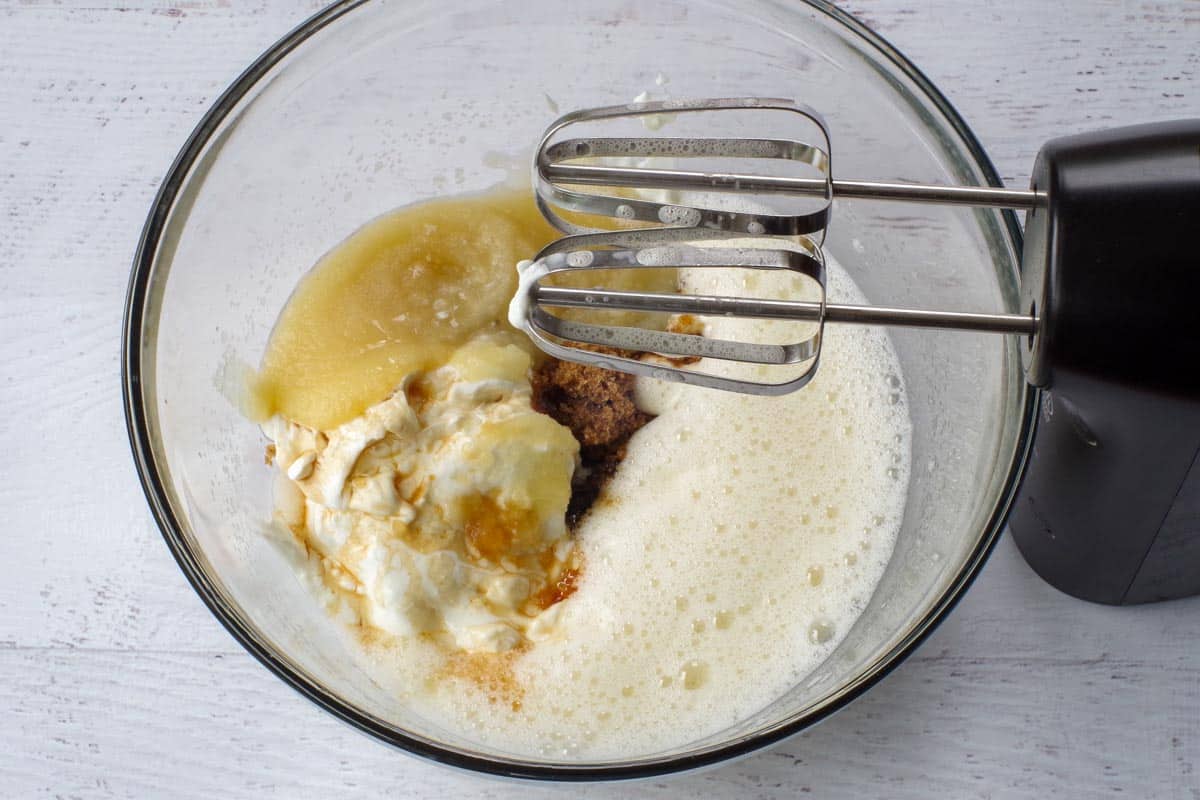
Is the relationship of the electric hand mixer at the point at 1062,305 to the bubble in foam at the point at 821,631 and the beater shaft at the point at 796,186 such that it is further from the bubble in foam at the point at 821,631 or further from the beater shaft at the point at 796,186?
the bubble in foam at the point at 821,631

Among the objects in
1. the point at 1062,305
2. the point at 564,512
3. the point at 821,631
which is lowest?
the point at 821,631

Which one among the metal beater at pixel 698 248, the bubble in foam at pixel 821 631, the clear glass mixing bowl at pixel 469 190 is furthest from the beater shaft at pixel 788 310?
the bubble in foam at pixel 821 631

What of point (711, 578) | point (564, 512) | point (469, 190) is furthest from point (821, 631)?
point (469, 190)

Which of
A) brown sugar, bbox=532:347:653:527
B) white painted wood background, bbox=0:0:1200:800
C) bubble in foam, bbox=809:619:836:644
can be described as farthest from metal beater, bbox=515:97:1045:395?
white painted wood background, bbox=0:0:1200:800

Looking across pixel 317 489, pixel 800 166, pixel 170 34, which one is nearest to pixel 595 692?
pixel 317 489

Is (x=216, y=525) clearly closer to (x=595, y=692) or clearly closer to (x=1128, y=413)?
(x=595, y=692)

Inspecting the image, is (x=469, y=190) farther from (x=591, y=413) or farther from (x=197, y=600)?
(x=197, y=600)
